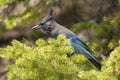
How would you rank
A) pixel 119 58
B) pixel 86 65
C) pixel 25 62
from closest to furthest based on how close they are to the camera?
1. pixel 119 58
2. pixel 25 62
3. pixel 86 65

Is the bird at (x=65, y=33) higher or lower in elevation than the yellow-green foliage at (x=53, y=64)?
higher

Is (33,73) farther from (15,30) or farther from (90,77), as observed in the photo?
(15,30)

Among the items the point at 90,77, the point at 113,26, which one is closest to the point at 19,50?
the point at 90,77

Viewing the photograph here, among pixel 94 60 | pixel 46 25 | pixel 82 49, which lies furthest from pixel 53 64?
pixel 46 25

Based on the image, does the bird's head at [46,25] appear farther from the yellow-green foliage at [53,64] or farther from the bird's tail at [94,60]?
the yellow-green foliage at [53,64]

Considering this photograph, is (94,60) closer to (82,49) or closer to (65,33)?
(82,49)

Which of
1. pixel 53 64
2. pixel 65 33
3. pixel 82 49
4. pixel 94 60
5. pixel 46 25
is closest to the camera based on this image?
pixel 53 64

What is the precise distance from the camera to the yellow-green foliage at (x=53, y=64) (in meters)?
2.65

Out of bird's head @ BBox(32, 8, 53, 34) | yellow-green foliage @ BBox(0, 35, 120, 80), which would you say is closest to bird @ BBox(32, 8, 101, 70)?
bird's head @ BBox(32, 8, 53, 34)

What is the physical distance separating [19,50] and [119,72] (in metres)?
0.74

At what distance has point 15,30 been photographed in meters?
9.20

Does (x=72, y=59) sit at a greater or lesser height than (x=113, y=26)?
lesser

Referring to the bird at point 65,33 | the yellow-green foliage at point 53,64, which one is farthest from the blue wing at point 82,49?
the yellow-green foliage at point 53,64

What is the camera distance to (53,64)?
275 cm
